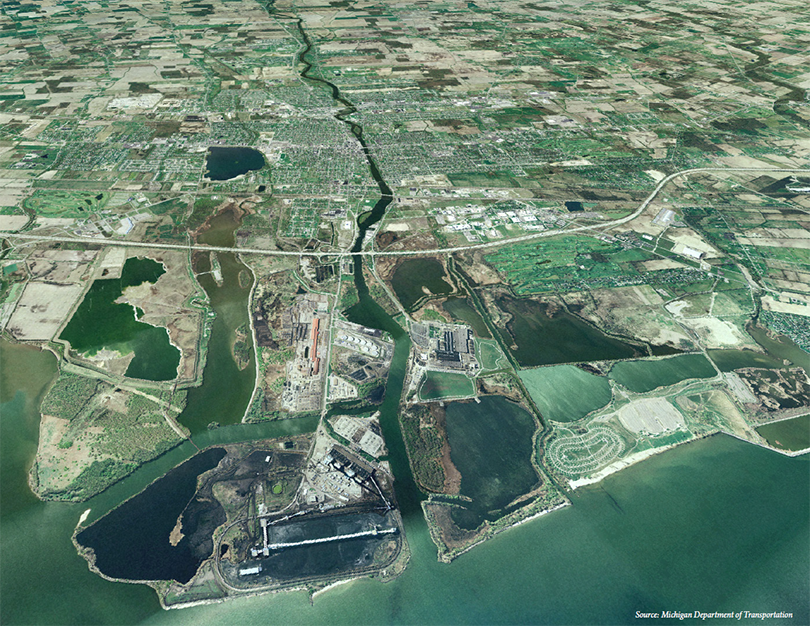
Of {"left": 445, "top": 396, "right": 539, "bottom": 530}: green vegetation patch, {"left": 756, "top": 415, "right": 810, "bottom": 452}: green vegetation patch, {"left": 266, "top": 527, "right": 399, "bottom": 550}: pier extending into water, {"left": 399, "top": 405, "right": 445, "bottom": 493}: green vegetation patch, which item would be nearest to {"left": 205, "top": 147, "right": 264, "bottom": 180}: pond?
{"left": 399, "top": 405, "right": 445, "bottom": 493}: green vegetation patch

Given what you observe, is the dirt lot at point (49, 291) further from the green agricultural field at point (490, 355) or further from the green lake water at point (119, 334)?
the green agricultural field at point (490, 355)

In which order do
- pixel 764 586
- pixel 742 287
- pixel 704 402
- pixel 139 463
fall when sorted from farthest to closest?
pixel 742 287 < pixel 704 402 < pixel 139 463 < pixel 764 586

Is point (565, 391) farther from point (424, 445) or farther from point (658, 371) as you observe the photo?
point (424, 445)

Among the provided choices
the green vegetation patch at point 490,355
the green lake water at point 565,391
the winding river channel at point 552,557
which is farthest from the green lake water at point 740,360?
the green vegetation patch at point 490,355

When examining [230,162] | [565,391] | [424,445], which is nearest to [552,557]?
[424,445]

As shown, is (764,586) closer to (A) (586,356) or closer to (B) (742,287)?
(A) (586,356)

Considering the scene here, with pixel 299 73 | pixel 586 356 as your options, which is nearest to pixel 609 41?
pixel 299 73
